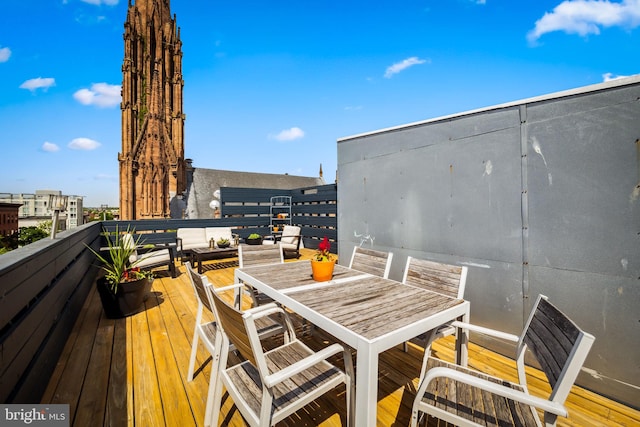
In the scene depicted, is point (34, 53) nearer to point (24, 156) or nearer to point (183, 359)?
point (24, 156)

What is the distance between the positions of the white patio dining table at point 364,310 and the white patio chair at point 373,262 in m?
0.29

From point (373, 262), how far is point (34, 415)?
2.70 metres

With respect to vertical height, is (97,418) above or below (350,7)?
below

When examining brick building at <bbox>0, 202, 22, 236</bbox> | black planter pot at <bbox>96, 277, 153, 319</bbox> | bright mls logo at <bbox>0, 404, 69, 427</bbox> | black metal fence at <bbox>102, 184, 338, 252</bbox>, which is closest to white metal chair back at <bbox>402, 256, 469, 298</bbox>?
bright mls logo at <bbox>0, 404, 69, 427</bbox>

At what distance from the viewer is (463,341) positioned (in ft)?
5.81

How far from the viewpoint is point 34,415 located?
156 cm

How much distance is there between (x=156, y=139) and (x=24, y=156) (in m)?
8.91

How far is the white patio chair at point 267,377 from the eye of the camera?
1.10 metres

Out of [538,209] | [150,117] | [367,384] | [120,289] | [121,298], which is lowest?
[121,298]

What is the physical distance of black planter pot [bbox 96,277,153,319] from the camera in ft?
10.4

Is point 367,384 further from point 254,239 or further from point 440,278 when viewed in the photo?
point 254,239

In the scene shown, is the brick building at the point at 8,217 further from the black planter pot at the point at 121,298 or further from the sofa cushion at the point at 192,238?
the black planter pot at the point at 121,298

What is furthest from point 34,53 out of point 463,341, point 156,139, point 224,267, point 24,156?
point 463,341

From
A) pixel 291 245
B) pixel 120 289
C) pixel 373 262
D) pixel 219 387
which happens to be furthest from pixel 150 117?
pixel 219 387
